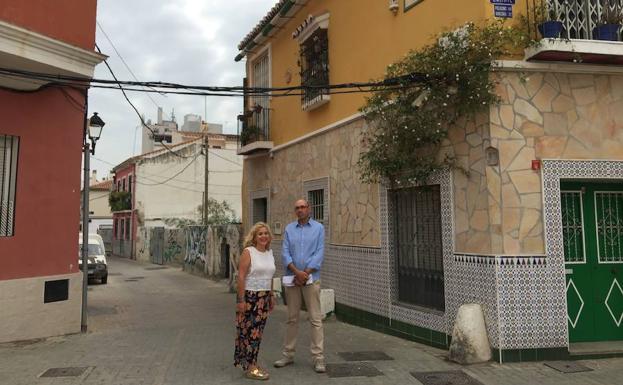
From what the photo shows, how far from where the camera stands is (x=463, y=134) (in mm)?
6395

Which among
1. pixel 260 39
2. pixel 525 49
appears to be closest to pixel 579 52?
pixel 525 49

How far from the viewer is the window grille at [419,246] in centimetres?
690

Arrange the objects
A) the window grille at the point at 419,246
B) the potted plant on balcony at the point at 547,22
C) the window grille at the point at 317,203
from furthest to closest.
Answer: the window grille at the point at 317,203 < the window grille at the point at 419,246 < the potted plant on balcony at the point at 547,22

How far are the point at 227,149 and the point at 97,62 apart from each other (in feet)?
82.3

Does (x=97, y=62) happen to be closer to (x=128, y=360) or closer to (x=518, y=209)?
(x=128, y=360)

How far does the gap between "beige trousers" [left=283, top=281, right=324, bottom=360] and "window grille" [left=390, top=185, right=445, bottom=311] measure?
1.97m

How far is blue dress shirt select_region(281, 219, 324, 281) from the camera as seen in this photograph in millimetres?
5789

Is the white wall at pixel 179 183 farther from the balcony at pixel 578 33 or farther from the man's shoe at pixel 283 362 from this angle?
the balcony at pixel 578 33

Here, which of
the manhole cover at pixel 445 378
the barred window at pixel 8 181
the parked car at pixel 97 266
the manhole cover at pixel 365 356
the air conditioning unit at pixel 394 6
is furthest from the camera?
the parked car at pixel 97 266

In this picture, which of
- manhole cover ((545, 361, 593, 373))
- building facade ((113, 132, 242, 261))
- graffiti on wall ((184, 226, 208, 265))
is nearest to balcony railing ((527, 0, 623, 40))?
manhole cover ((545, 361, 593, 373))

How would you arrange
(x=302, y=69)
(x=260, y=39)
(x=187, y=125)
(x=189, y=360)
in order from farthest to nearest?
(x=187, y=125)
(x=260, y=39)
(x=302, y=69)
(x=189, y=360)

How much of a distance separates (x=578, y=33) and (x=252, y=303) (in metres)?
5.04

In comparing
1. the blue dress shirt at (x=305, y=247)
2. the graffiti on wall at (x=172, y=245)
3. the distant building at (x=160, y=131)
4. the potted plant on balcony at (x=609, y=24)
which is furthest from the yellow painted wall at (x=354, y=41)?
the distant building at (x=160, y=131)

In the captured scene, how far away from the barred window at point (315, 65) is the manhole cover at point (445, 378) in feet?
18.3
